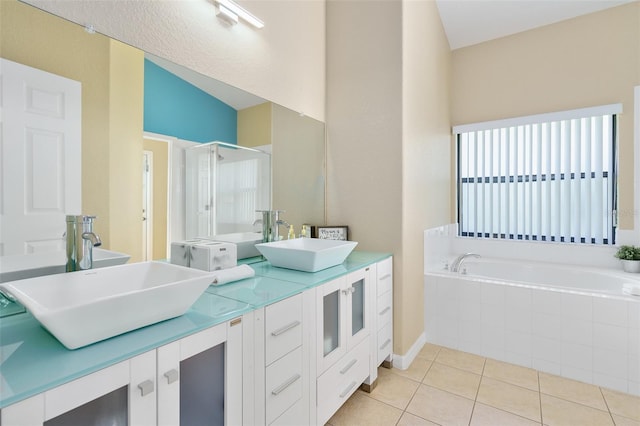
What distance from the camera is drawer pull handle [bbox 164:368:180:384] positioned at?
839 millimetres

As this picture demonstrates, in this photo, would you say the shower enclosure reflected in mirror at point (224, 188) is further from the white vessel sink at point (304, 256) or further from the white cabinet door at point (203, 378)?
the white cabinet door at point (203, 378)

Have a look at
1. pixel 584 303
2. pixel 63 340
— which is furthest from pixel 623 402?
pixel 63 340

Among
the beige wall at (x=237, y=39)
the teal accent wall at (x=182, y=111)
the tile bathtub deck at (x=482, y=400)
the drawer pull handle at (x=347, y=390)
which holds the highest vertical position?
the beige wall at (x=237, y=39)

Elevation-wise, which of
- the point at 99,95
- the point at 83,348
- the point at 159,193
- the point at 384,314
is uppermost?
the point at 99,95

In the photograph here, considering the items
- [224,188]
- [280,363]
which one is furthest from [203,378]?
[224,188]

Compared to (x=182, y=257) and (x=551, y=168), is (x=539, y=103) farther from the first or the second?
(x=182, y=257)

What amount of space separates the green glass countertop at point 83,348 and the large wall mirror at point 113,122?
1.23 ft

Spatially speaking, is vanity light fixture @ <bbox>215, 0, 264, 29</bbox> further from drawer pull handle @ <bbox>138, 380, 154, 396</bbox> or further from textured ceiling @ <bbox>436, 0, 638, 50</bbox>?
textured ceiling @ <bbox>436, 0, 638, 50</bbox>

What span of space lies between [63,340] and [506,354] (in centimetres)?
271

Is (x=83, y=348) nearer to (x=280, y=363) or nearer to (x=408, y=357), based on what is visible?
(x=280, y=363)

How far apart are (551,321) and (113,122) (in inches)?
115

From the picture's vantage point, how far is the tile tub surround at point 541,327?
1978 mm

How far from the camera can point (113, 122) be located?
1.25 meters

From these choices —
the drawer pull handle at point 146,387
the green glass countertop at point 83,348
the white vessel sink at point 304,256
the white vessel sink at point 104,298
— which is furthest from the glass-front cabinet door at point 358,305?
the drawer pull handle at point 146,387
